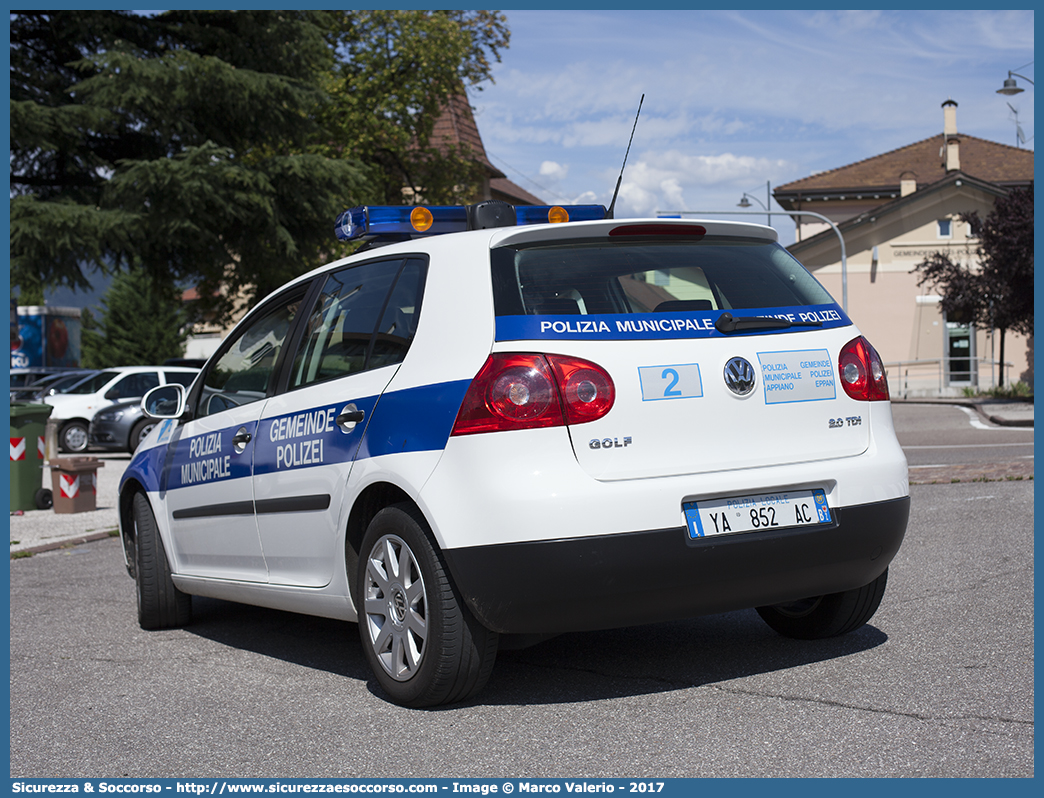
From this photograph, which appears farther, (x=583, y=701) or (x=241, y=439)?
(x=241, y=439)

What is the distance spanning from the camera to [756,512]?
389cm

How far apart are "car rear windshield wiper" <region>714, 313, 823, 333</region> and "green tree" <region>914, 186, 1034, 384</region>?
94.6ft

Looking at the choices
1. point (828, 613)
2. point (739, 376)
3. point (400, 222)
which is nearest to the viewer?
point (739, 376)

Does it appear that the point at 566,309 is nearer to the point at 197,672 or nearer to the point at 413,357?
the point at 413,357

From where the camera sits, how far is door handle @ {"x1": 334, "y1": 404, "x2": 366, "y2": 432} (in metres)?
4.22

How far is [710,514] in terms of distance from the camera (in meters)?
3.83

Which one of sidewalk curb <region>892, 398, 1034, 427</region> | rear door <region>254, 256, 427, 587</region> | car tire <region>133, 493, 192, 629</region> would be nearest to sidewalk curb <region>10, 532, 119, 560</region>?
car tire <region>133, 493, 192, 629</region>

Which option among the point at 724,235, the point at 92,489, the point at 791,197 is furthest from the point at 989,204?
the point at 724,235

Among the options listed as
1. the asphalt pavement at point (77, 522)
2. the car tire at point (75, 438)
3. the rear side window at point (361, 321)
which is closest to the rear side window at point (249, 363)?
the rear side window at point (361, 321)

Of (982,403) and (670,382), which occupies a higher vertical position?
(670,382)

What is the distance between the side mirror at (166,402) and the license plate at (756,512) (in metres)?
3.09

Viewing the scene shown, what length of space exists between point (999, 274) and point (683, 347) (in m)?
30.3

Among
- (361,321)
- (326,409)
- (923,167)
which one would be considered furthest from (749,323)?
(923,167)

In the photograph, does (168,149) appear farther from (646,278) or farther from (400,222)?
(646,278)
